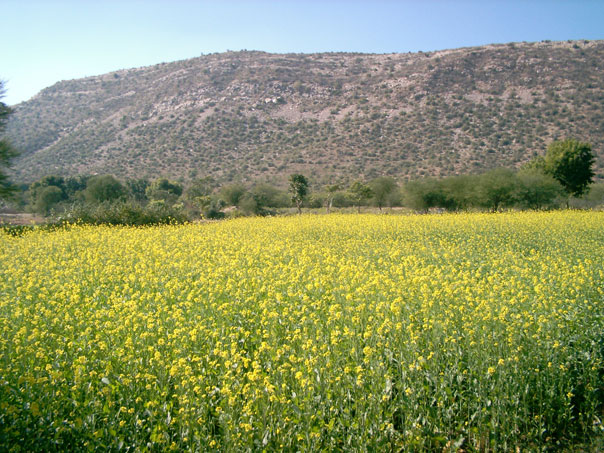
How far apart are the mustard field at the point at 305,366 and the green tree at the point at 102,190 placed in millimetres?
30810

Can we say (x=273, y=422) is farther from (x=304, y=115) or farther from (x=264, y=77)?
(x=264, y=77)

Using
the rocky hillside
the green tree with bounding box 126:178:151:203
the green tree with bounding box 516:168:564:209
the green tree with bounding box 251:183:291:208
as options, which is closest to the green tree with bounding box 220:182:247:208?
the green tree with bounding box 251:183:291:208

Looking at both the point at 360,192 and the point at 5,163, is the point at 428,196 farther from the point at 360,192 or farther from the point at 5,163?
the point at 5,163

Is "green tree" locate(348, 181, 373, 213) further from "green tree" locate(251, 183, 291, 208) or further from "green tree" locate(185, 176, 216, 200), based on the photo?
"green tree" locate(185, 176, 216, 200)

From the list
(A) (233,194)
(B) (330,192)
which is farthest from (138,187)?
(B) (330,192)

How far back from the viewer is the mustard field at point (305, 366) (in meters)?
3.39

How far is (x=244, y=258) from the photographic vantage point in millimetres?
9000

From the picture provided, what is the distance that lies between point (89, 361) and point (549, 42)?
86.7 metres

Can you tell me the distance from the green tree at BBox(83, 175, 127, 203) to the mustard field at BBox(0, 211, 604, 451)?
30.8m

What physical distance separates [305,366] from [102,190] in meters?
36.8

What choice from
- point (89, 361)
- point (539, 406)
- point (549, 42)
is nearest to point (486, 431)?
point (539, 406)

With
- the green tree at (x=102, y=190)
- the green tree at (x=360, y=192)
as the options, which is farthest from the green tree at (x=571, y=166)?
the green tree at (x=102, y=190)

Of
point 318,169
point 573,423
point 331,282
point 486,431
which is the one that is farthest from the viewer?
point 318,169

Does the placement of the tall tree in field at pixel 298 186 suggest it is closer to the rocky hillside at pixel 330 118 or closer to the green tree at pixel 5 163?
the rocky hillside at pixel 330 118
